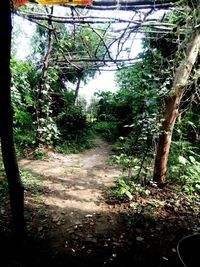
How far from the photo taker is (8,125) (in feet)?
8.90

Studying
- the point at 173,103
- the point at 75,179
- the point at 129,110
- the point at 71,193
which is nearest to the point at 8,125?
the point at 71,193

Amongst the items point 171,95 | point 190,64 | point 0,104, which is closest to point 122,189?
point 171,95

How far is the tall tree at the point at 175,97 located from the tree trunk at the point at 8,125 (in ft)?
10.4

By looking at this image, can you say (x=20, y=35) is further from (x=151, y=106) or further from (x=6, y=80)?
(x=6, y=80)

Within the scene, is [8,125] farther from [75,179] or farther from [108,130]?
[108,130]

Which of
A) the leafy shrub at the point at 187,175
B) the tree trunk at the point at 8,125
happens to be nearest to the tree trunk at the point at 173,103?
the leafy shrub at the point at 187,175

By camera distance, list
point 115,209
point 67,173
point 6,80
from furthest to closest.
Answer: point 67,173, point 115,209, point 6,80

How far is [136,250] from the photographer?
143 inches

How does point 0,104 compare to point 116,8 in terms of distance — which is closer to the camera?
point 0,104

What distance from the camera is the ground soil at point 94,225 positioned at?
11.0 feet

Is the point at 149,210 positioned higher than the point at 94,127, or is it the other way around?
the point at 94,127

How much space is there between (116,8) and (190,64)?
6.46 feet

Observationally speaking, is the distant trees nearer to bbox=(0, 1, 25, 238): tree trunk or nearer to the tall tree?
the tall tree

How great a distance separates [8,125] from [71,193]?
10.4 ft
